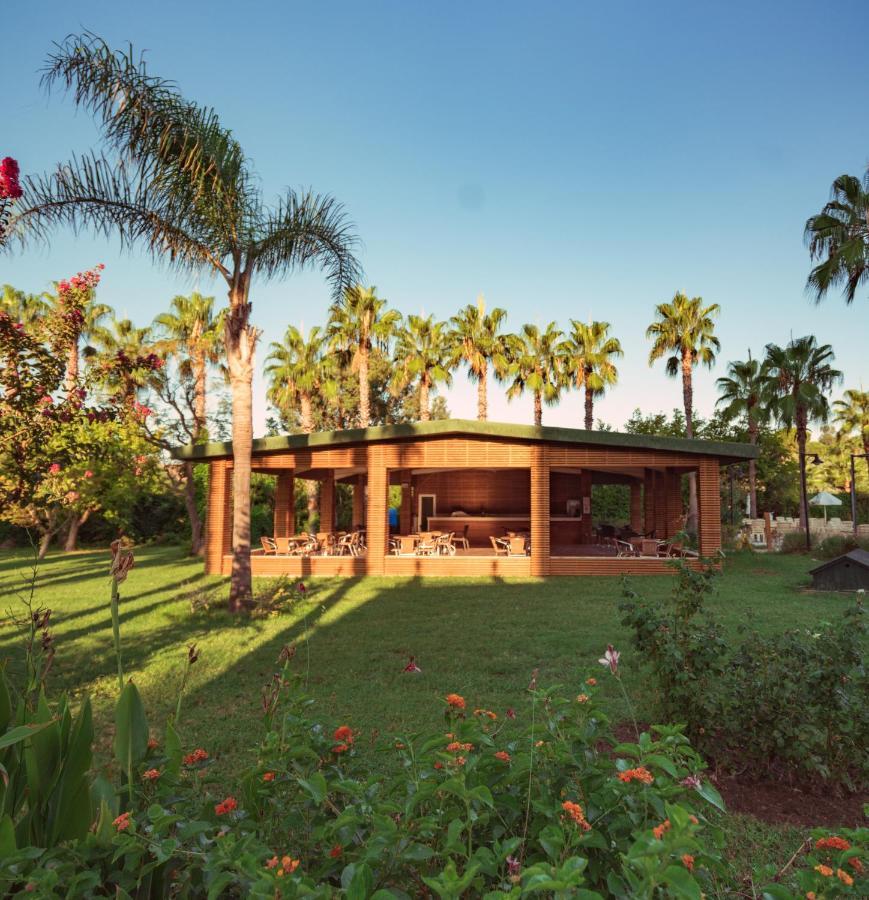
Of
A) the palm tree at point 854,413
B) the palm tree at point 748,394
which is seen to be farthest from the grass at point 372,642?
the palm tree at point 854,413

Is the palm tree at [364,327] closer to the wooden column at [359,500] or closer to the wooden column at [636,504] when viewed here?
the wooden column at [359,500]

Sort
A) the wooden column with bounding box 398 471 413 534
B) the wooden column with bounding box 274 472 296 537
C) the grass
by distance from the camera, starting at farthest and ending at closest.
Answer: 1. the wooden column with bounding box 398 471 413 534
2. the wooden column with bounding box 274 472 296 537
3. the grass

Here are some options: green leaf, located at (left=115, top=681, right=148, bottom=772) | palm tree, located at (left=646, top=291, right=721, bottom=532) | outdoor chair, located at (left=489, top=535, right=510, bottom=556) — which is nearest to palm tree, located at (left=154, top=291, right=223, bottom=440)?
outdoor chair, located at (left=489, top=535, right=510, bottom=556)

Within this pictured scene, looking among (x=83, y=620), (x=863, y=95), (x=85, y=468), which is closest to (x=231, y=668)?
(x=83, y=620)

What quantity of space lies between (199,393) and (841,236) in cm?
2479

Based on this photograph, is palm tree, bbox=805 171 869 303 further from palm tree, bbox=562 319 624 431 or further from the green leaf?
the green leaf

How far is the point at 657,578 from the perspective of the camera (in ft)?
52.6

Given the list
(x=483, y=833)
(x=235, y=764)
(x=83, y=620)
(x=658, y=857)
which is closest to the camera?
(x=658, y=857)

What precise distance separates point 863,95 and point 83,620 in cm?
1982

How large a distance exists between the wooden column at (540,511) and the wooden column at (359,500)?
10536 mm

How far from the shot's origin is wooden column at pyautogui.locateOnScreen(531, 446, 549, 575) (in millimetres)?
16859

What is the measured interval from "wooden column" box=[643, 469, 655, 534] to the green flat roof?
15.3ft

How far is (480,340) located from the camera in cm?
3073

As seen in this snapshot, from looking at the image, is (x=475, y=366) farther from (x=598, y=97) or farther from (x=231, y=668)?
(x=231, y=668)
